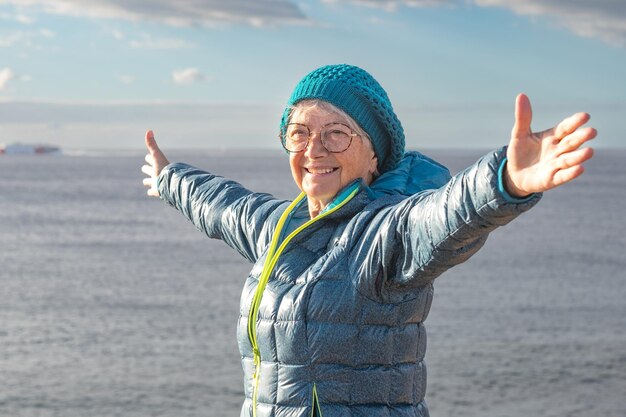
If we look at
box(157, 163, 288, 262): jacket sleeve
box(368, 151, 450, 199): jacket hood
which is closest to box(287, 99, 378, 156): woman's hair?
box(368, 151, 450, 199): jacket hood

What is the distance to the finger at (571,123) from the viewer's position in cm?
242

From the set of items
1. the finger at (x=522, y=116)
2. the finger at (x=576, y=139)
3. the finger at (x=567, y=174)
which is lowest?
the finger at (x=567, y=174)

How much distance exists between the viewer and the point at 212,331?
61.7 feet

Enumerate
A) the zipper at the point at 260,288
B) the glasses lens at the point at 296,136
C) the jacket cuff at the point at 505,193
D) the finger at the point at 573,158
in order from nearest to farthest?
the finger at the point at 573,158
the jacket cuff at the point at 505,193
the zipper at the point at 260,288
the glasses lens at the point at 296,136

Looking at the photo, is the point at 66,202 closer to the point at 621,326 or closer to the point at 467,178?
the point at 621,326

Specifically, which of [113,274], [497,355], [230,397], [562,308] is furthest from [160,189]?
[113,274]

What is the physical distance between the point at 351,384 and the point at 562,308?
20129mm

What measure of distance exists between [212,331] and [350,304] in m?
15.8

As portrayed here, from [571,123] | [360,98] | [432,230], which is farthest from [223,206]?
[571,123]

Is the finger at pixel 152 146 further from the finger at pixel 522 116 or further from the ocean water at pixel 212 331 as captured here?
the ocean water at pixel 212 331

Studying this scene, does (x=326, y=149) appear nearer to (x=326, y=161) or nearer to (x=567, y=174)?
(x=326, y=161)

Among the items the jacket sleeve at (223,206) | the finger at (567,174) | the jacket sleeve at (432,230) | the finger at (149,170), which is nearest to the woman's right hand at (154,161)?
the finger at (149,170)

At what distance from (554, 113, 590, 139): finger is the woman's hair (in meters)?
1.06

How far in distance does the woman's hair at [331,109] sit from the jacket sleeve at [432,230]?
322 millimetres
